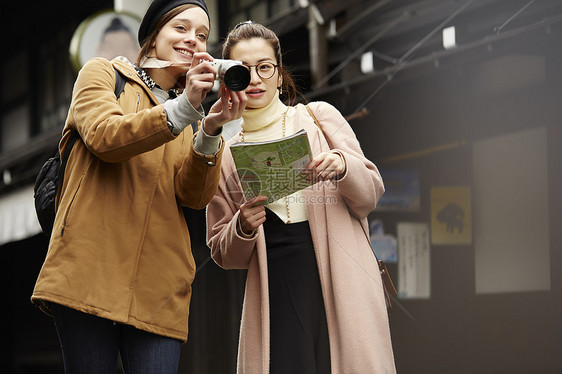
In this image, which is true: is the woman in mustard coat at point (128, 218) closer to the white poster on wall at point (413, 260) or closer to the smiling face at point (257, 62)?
the smiling face at point (257, 62)

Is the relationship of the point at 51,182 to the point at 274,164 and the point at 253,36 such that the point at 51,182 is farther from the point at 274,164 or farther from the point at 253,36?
the point at 253,36

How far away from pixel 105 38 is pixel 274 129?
602cm

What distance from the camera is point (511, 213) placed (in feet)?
12.6

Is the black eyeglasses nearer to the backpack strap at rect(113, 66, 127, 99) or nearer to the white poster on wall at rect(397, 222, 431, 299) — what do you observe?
the backpack strap at rect(113, 66, 127, 99)

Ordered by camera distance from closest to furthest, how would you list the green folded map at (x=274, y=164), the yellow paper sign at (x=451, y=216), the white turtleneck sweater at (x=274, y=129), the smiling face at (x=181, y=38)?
the green folded map at (x=274, y=164)
the smiling face at (x=181, y=38)
the white turtleneck sweater at (x=274, y=129)
the yellow paper sign at (x=451, y=216)

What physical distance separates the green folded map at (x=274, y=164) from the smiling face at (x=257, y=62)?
39 cm

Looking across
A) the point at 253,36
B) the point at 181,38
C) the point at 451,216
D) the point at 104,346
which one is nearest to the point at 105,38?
the point at 451,216

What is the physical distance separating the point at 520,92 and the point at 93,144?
271 centimetres

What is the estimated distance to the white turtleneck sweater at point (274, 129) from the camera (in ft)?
8.09

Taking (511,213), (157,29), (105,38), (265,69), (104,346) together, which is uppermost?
(105,38)

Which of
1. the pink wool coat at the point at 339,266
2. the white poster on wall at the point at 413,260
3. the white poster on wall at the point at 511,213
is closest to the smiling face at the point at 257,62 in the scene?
the pink wool coat at the point at 339,266

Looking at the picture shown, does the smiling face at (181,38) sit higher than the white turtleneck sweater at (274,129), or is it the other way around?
the smiling face at (181,38)

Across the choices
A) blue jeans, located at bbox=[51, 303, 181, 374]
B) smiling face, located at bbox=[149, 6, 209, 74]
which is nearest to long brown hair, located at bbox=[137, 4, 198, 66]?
smiling face, located at bbox=[149, 6, 209, 74]

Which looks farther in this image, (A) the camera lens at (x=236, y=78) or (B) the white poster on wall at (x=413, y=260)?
(B) the white poster on wall at (x=413, y=260)
